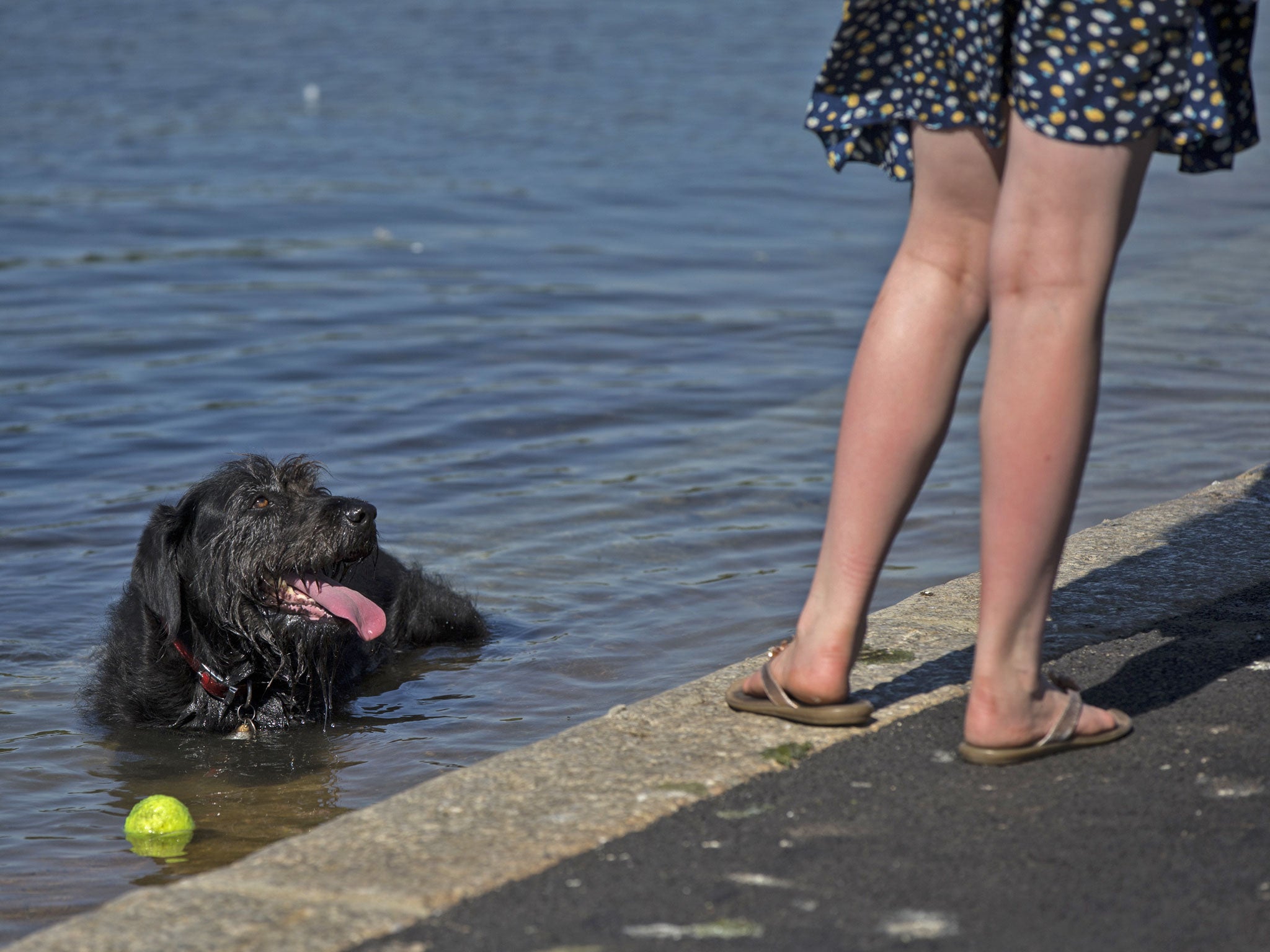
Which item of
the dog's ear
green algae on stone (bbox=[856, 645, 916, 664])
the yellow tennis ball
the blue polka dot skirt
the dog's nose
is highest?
the blue polka dot skirt

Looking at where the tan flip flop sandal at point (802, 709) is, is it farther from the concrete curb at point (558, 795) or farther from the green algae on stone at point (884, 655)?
the green algae on stone at point (884, 655)

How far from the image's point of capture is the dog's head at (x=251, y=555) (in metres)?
5.23

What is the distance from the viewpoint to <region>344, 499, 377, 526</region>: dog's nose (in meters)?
5.28

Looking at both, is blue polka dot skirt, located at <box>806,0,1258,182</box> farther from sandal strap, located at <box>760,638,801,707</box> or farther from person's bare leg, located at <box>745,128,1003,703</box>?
sandal strap, located at <box>760,638,801,707</box>

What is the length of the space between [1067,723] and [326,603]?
10.3ft

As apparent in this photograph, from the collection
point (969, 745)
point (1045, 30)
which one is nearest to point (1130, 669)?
point (969, 745)

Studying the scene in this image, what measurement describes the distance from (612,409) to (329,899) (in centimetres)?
659

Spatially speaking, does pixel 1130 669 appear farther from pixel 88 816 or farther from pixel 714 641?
pixel 88 816

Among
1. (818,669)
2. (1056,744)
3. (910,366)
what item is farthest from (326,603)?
(1056,744)

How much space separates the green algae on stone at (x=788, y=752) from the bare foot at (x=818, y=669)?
119mm

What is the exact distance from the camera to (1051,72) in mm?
2740

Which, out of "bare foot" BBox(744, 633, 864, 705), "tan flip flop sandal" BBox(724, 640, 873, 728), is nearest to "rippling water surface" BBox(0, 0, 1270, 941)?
"tan flip flop sandal" BBox(724, 640, 873, 728)

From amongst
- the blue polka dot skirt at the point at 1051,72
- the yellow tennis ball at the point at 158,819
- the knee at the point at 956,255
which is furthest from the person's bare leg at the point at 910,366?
the yellow tennis ball at the point at 158,819

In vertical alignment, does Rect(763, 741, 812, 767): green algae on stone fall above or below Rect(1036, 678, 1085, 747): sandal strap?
below
